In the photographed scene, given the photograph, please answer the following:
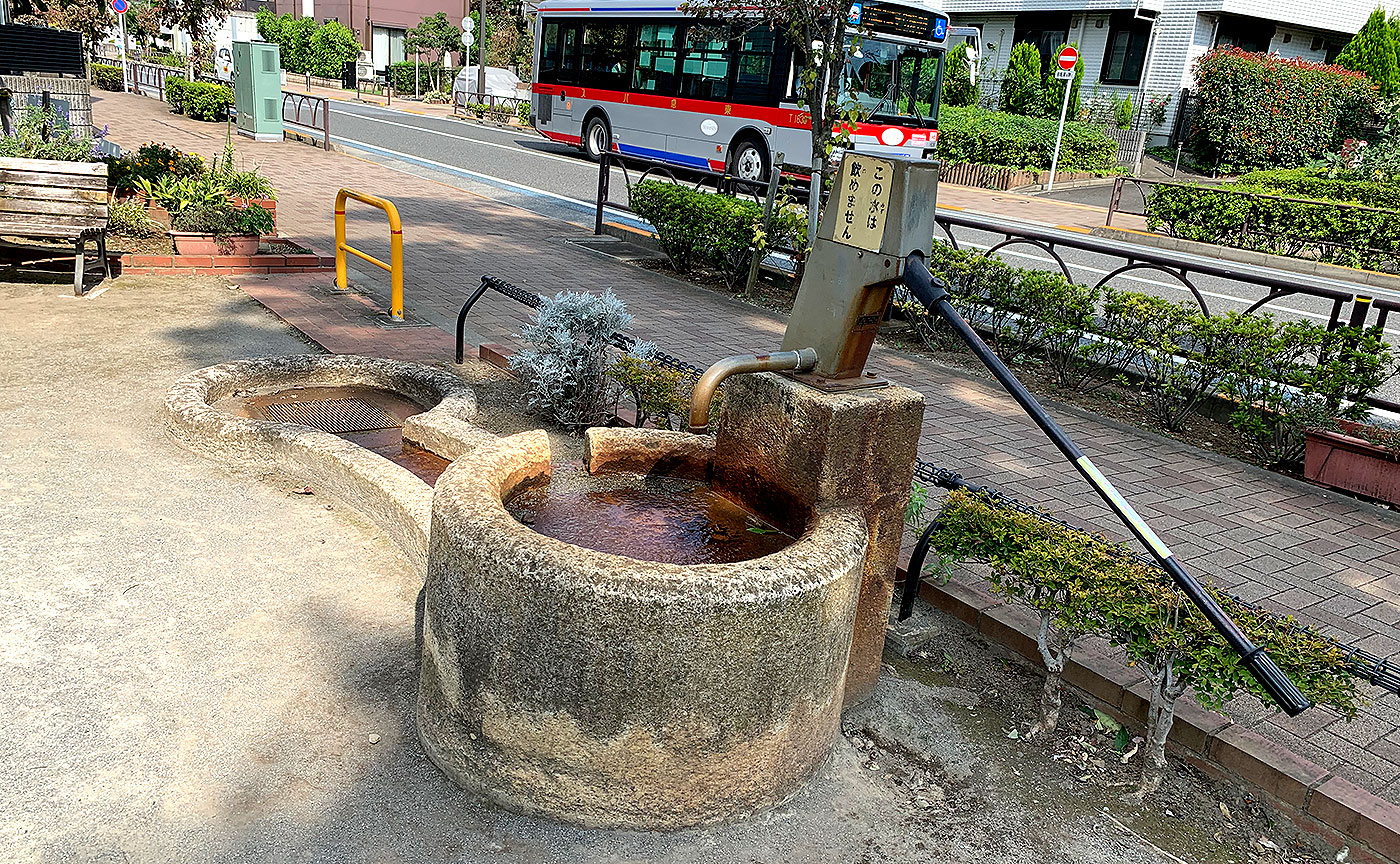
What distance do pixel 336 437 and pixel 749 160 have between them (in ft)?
48.5

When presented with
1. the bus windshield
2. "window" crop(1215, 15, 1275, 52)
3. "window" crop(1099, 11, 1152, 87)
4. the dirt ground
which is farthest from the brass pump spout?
"window" crop(1215, 15, 1275, 52)

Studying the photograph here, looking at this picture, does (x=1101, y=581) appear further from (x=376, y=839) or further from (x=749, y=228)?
(x=749, y=228)

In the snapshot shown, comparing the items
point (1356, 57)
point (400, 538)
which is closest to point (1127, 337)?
point (400, 538)

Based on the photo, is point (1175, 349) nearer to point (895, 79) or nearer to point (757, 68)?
point (895, 79)

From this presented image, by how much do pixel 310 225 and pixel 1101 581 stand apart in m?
10.8

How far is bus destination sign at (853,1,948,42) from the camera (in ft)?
54.4

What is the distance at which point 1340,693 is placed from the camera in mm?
3033

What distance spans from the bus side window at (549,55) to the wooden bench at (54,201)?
1653cm

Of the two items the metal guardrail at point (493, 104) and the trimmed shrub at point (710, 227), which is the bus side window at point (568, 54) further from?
the trimmed shrub at point (710, 227)

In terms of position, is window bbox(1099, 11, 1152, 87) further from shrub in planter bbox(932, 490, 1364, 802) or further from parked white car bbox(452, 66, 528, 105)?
shrub in planter bbox(932, 490, 1364, 802)

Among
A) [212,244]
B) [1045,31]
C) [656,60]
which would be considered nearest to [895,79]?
[656,60]

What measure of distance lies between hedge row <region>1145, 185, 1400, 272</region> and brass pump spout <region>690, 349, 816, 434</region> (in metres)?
16.5

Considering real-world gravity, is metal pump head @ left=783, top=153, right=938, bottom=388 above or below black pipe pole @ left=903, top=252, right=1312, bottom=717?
above

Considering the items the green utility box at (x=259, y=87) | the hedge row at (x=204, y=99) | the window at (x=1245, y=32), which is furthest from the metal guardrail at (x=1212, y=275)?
the window at (x=1245, y=32)
